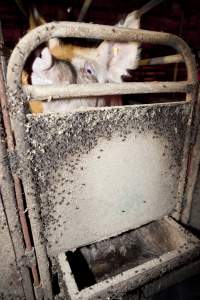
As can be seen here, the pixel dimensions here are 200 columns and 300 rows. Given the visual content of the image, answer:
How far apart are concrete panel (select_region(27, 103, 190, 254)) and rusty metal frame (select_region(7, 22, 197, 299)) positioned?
0.05 metres

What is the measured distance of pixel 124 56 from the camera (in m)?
1.28

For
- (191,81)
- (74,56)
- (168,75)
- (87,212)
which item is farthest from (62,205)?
(168,75)

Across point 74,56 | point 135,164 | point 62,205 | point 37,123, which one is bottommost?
point 62,205

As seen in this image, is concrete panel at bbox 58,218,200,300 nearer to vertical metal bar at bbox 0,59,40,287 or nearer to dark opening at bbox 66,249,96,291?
vertical metal bar at bbox 0,59,40,287

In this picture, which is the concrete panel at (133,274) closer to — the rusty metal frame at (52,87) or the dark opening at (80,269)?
the rusty metal frame at (52,87)

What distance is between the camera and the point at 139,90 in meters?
1.12

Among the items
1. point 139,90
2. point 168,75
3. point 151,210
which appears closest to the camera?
point 139,90

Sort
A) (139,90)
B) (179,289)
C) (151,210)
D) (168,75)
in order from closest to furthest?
(139,90), (151,210), (179,289), (168,75)

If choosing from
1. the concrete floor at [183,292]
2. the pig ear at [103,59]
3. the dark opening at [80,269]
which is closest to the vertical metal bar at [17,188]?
the dark opening at [80,269]

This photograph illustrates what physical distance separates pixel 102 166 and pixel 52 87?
51cm

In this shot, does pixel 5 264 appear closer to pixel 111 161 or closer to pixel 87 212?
pixel 87 212

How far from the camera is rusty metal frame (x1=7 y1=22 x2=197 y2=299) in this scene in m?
0.84

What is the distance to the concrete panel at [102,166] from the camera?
3.45ft

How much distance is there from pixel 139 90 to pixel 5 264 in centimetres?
118
